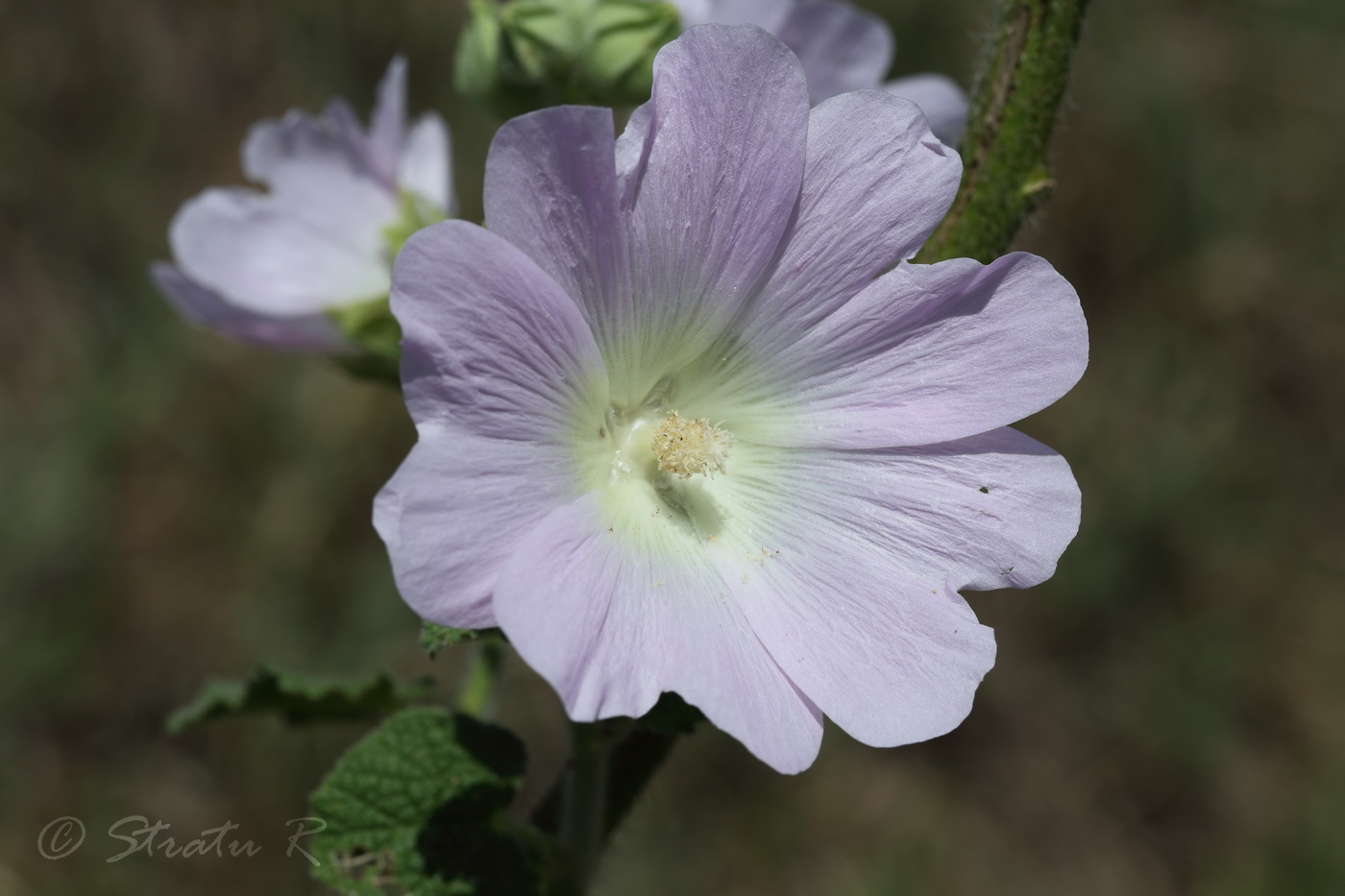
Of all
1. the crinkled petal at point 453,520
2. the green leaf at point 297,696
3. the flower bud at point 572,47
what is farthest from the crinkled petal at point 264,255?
the crinkled petal at point 453,520

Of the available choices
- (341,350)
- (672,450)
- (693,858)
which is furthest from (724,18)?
(693,858)

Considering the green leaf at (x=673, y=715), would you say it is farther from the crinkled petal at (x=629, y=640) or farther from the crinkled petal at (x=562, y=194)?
the crinkled petal at (x=562, y=194)

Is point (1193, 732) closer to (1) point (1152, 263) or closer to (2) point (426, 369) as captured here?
(1) point (1152, 263)

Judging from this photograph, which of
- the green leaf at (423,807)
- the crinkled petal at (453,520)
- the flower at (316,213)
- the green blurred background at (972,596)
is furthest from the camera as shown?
the green blurred background at (972,596)

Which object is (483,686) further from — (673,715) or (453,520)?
(453,520)

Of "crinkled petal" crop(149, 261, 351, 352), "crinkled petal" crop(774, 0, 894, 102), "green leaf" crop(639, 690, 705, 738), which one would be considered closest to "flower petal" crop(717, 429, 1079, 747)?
"green leaf" crop(639, 690, 705, 738)

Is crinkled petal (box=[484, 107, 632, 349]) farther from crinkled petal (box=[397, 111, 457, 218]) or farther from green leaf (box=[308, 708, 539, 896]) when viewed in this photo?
crinkled petal (box=[397, 111, 457, 218])

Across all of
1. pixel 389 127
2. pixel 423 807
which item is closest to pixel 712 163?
pixel 423 807

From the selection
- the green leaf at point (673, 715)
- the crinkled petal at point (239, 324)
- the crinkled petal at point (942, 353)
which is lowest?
the green leaf at point (673, 715)
